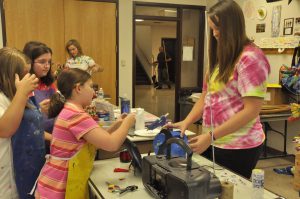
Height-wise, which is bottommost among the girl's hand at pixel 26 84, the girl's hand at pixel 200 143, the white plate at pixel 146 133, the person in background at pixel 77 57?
the white plate at pixel 146 133

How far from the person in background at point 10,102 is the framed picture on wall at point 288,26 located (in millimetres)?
3438

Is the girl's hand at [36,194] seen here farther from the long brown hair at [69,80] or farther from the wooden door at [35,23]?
the wooden door at [35,23]

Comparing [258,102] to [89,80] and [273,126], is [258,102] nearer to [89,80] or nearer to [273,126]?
[89,80]

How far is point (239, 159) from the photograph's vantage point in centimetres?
156

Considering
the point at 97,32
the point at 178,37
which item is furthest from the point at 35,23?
the point at 178,37

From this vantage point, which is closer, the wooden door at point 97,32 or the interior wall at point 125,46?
the wooden door at point 97,32

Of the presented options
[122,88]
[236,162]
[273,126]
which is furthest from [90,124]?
[122,88]

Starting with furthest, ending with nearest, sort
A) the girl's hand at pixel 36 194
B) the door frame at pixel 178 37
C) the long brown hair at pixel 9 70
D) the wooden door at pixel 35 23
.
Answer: the door frame at pixel 178 37
the wooden door at pixel 35 23
the long brown hair at pixel 9 70
the girl's hand at pixel 36 194

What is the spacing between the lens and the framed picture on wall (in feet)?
13.1

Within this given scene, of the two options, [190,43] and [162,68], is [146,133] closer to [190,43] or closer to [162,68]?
[190,43]

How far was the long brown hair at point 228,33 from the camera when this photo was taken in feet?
4.75

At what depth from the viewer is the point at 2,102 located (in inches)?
62.1

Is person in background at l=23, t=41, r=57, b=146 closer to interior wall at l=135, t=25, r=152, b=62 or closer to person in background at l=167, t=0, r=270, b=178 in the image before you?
person in background at l=167, t=0, r=270, b=178

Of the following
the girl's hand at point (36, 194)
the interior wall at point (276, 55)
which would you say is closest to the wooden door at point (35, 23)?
the interior wall at point (276, 55)
